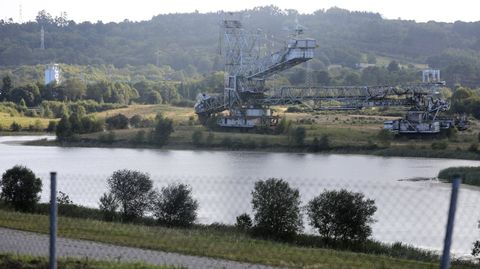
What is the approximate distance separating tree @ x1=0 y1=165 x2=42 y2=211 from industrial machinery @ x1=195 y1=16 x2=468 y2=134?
1056 inches

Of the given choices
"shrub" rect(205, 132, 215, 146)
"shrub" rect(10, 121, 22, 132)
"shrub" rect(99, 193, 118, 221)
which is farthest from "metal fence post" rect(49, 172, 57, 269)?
"shrub" rect(10, 121, 22, 132)

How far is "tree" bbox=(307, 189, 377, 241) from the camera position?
11.9 m

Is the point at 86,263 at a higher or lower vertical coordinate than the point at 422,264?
higher

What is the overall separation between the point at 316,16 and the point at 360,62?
48.4m

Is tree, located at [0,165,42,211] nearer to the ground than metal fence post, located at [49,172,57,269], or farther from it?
nearer to the ground

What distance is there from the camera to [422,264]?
28.2 ft

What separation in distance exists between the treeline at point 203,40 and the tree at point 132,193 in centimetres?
7994

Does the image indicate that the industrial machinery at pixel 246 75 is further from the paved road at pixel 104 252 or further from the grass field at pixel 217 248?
the paved road at pixel 104 252

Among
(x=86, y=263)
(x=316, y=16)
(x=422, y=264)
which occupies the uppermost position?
(x=316, y=16)

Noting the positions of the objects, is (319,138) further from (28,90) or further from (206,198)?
(28,90)

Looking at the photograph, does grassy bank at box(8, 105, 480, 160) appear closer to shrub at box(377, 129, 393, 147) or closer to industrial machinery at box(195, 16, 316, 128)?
shrub at box(377, 129, 393, 147)

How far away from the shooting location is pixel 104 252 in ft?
24.5

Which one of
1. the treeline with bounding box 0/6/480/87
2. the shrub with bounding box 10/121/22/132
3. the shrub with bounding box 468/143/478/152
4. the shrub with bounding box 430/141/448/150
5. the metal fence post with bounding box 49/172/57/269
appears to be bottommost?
the shrub with bounding box 10/121/22/132

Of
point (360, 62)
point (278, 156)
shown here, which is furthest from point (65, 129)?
point (360, 62)
